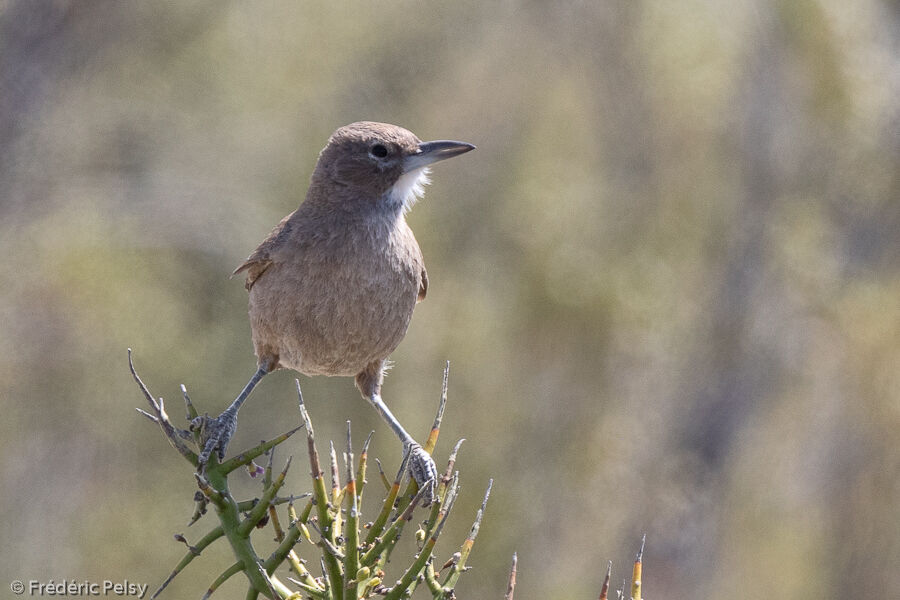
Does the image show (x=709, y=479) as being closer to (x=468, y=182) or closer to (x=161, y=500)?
(x=468, y=182)

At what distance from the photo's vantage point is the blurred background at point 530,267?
35.8 ft

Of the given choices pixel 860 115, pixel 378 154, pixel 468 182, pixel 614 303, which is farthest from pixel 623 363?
pixel 378 154

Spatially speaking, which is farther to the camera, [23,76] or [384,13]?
[384,13]

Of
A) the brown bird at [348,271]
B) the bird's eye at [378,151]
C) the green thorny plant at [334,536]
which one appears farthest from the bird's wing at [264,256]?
the green thorny plant at [334,536]

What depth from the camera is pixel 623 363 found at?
13.1 m

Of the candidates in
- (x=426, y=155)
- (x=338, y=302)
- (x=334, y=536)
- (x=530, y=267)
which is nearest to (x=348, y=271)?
(x=338, y=302)

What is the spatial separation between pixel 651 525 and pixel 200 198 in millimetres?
6969

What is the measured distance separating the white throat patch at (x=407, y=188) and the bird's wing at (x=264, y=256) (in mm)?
380

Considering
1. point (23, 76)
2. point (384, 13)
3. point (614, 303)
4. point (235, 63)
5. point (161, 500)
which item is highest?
point (384, 13)

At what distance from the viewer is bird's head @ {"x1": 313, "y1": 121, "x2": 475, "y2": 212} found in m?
3.46

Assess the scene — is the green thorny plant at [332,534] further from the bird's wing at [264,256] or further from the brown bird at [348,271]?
the bird's wing at [264,256]

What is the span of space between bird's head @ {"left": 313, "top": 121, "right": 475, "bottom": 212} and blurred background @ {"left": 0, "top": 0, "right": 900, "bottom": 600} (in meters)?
7.04

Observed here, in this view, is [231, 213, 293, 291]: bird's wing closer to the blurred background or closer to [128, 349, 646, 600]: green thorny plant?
[128, 349, 646, 600]: green thorny plant

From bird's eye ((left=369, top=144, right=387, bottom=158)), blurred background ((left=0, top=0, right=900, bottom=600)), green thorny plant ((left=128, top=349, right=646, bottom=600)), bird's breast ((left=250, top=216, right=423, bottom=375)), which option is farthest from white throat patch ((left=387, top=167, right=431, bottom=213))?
blurred background ((left=0, top=0, right=900, bottom=600))
